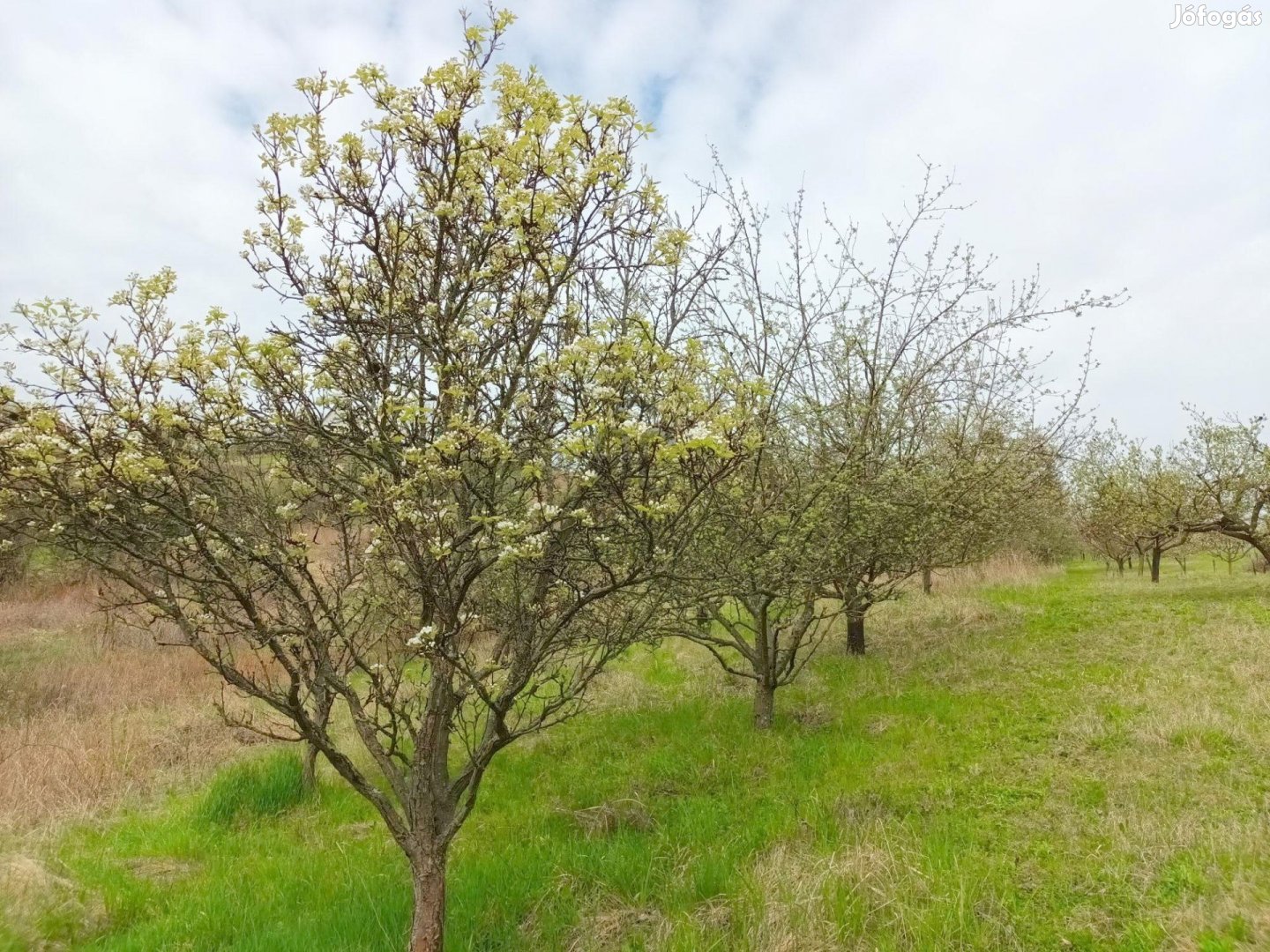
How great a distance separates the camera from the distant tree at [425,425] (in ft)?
12.8

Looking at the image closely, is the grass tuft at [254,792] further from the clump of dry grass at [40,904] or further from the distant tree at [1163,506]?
the distant tree at [1163,506]

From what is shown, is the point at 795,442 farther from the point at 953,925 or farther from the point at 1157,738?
the point at 953,925

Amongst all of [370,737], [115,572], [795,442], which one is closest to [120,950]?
[370,737]

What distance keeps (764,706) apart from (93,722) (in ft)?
35.6

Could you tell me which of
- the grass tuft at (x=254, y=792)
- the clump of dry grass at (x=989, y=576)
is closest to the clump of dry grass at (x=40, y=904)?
the grass tuft at (x=254, y=792)

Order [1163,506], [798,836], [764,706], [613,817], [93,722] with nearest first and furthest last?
[798,836], [613,817], [764,706], [93,722], [1163,506]

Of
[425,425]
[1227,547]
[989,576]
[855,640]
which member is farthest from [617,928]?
[1227,547]

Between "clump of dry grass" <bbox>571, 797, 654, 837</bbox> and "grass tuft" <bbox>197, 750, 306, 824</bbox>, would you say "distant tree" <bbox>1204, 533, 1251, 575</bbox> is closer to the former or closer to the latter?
"clump of dry grass" <bbox>571, 797, 654, 837</bbox>

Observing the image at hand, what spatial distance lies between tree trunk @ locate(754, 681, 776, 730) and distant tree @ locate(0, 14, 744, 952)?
4619 mm

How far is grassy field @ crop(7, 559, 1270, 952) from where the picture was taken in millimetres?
4707

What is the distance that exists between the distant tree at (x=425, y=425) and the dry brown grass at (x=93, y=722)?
8.24ft

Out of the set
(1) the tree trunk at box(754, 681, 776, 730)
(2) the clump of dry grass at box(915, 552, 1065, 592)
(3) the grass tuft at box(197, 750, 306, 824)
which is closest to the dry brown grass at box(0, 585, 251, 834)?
(3) the grass tuft at box(197, 750, 306, 824)

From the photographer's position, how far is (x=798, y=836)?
616cm

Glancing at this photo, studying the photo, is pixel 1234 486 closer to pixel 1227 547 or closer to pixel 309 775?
pixel 1227 547
